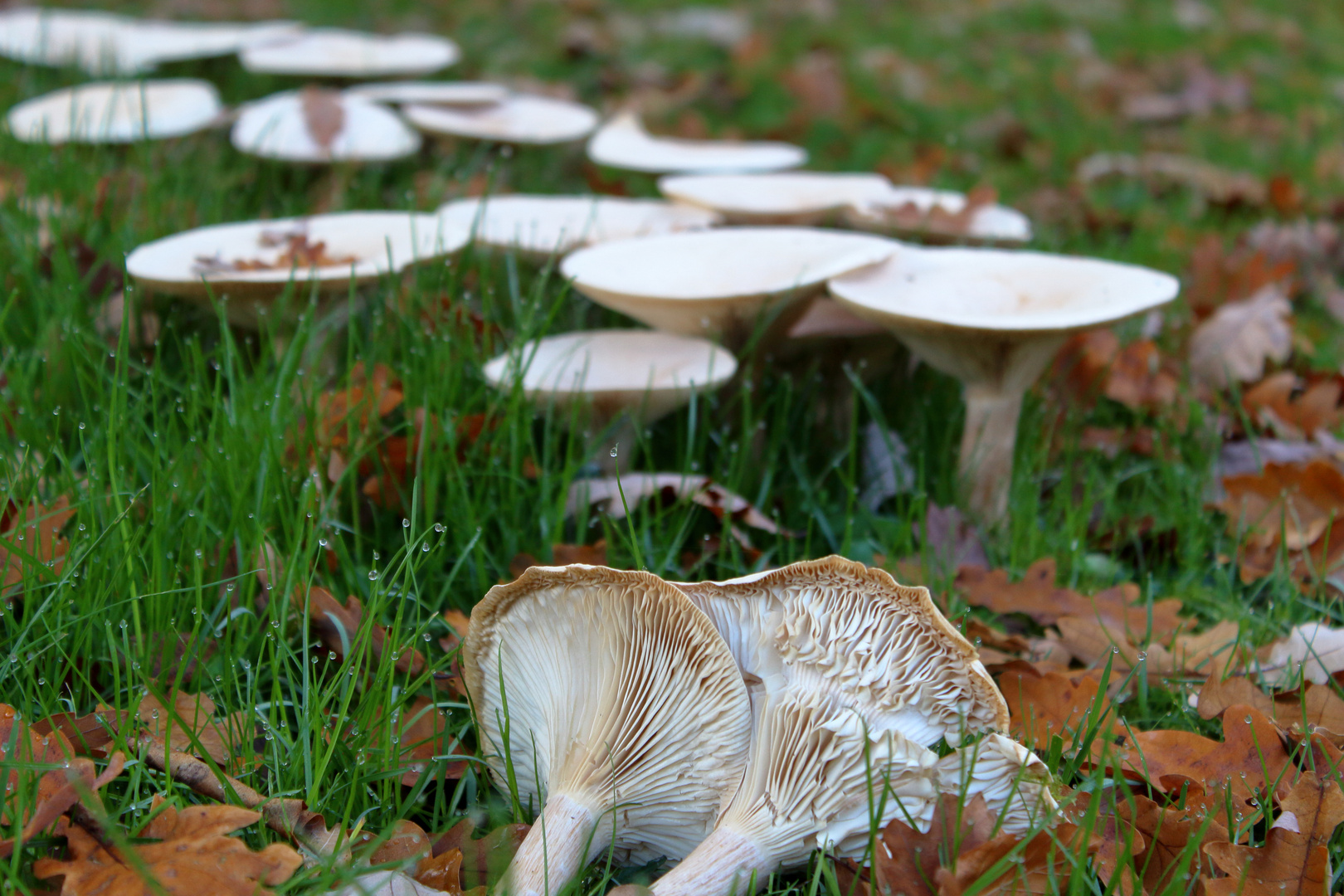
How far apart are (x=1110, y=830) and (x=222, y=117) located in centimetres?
376

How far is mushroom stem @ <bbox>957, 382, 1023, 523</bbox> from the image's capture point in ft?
7.86

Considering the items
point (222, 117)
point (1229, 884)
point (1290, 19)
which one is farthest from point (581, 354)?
point (1290, 19)

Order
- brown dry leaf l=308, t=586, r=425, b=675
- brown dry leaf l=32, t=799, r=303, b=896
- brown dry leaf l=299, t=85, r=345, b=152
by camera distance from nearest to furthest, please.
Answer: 1. brown dry leaf l=32, t=799, r=303, b=896
2. brown dry leaf l=308, t=586, r=425, b=675
3. brown dry leaf l=299, t=85, r=345, b=152

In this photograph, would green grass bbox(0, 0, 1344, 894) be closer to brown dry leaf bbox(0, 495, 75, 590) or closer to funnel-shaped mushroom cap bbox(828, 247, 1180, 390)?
brown dry leaf bbox(0, 495, 75, 590)

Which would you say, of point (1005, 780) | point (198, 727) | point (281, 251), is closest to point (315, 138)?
point (281, 251)

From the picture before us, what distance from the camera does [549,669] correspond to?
1.44 metres

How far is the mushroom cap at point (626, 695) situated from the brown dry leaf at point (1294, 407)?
2.21 metres

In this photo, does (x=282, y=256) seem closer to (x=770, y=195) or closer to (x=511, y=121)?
(x=770, y=195)

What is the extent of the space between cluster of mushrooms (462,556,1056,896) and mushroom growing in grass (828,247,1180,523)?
34.9 inches

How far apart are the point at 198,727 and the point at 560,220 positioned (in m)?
1.79

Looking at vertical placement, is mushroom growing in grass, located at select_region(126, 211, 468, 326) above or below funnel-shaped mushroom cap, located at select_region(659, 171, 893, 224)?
below

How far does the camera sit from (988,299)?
7.10 ft

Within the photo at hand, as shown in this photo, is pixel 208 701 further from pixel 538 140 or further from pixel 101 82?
pixel 101 82

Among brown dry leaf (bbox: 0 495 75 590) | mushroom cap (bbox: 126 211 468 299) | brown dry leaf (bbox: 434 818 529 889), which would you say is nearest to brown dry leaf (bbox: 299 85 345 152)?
mushroom cap (bbox: 126 211 468 299)
